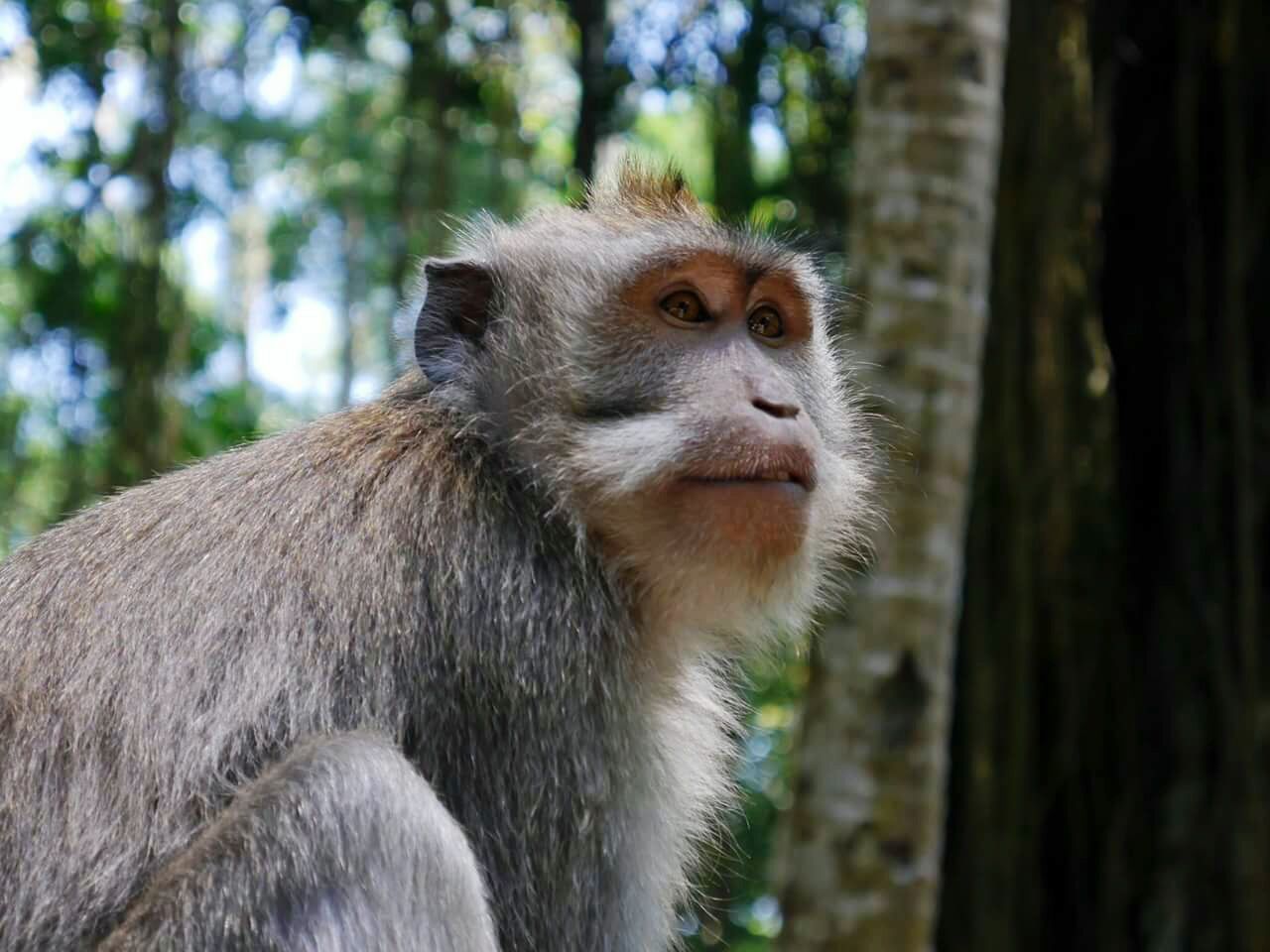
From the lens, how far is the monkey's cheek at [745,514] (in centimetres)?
338

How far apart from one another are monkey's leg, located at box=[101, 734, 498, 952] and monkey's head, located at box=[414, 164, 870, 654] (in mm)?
838

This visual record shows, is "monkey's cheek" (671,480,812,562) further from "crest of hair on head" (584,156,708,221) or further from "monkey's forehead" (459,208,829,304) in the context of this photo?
"crest of hair on head" (584,156,708,221)

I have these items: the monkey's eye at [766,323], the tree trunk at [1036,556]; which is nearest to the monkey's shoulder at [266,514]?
the monkey's eye at [766,323]

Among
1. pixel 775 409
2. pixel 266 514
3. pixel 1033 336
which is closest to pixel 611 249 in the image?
pixel 775 409

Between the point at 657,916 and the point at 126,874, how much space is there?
1.21m

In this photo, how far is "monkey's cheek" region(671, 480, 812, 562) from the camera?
3379mm

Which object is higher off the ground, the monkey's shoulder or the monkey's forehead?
the monkey's forehead

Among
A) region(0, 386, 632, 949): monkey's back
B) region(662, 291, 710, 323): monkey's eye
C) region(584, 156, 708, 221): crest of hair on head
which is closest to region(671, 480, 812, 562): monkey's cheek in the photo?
region(0, 386, 632, 949): monkey's back

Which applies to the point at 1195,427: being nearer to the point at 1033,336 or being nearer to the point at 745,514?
the point at 1033,336

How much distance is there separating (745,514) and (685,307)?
0.56 metres

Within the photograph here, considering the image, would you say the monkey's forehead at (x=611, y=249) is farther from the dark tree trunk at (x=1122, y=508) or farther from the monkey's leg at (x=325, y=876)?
the dark tree trunk at (x=1122, y=508)

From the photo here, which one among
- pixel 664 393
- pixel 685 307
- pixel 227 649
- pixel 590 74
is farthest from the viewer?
pixel 590 74

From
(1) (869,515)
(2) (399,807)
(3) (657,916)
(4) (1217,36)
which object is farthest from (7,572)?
(4) (1217,36)

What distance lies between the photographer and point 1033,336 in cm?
743
